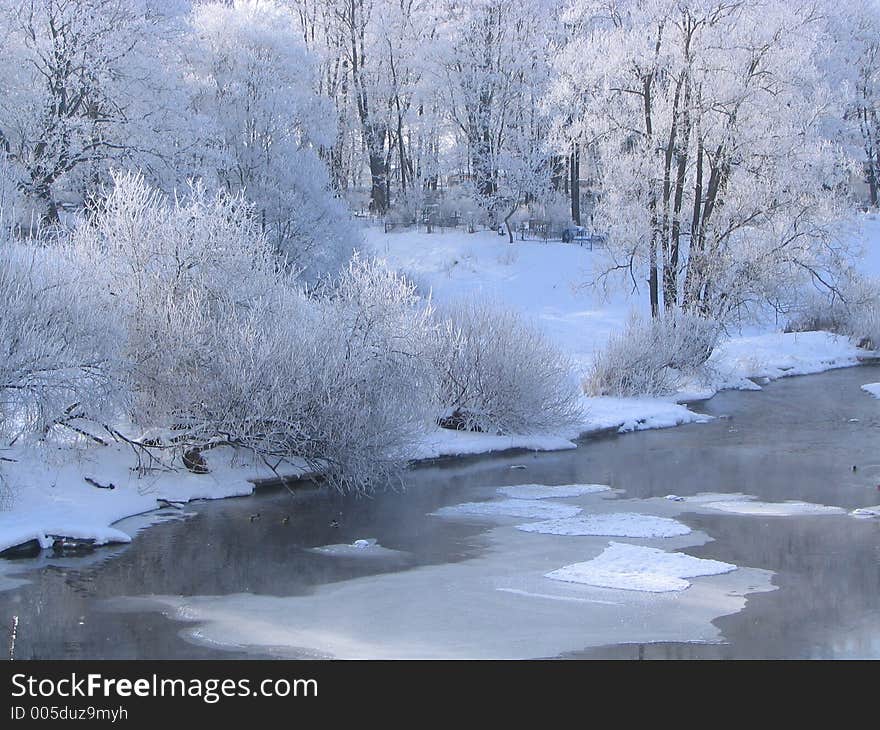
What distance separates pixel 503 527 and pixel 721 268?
15.2 m

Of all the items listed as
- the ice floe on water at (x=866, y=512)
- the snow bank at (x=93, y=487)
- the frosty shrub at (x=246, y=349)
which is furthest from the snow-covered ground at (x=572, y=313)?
the ice floe on water at (x=866, y=512)

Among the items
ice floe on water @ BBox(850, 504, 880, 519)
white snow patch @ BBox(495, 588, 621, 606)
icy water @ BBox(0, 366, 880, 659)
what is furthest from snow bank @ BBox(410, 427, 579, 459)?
white snow patch @ BBox(495, 588, 621, 606)

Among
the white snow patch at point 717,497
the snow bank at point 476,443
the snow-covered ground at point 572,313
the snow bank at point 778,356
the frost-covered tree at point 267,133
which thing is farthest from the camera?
the frost-covered tree at point 267,133

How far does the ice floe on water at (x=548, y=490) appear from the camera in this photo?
57.8 feet

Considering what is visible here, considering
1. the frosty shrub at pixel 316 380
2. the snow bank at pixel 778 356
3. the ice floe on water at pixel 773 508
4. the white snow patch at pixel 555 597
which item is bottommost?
the snow bank at pixel 778 356

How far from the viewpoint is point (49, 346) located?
14617 millimetres

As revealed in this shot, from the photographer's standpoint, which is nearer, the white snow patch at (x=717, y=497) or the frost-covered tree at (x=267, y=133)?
the white snow patch at (x=717, y=497)

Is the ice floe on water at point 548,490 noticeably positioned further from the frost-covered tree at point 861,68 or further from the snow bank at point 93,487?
the frost-covered tree at point 861,68

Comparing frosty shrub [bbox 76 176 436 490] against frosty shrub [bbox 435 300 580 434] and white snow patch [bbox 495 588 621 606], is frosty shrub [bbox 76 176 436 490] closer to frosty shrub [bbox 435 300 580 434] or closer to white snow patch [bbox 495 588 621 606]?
frosty shrub [bbox 435 300 580 434]

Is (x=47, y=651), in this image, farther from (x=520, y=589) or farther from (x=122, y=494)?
(x=122, y=494)

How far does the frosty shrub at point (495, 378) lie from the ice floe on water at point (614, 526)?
244 inches

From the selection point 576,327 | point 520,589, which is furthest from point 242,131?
point 520,589

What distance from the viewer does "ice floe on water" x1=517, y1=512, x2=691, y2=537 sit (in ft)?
49.3
